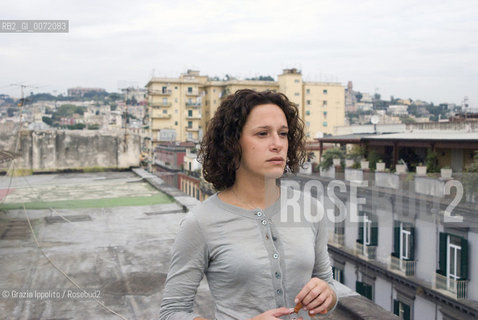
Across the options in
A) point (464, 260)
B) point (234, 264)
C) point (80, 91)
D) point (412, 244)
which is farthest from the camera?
point (80, 91)

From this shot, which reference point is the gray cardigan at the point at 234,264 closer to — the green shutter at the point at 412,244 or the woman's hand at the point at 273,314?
the woman's hand at the point at 273,314

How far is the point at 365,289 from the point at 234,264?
12.7m

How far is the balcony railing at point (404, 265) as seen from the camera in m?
11.5

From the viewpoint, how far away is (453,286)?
10125mm

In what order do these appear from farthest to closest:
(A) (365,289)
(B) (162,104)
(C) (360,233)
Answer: (B) (162,104) → (C) (360,233) → (A) (365,289)

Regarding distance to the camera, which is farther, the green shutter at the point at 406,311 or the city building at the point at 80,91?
the city building at the point at 80,91

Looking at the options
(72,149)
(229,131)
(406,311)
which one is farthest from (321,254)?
(72,149)

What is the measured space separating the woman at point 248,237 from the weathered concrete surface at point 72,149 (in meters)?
12.4

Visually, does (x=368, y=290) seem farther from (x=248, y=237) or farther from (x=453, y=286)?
(x=248, y=237)

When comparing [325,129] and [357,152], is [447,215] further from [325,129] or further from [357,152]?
[325,129]

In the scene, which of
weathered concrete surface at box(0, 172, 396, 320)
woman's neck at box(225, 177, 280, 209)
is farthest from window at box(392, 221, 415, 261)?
woman's neck at box(225, 177, 280, 209)

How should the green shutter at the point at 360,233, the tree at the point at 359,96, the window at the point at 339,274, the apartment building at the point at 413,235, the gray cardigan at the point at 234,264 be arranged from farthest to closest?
1. the tree at the point at 359,96
2. the window at the point at 339,274
3. the green shutter at the point at 360,233
4. the apartment building at the point at 413,235
5. the gray cardigan at the point at 234,264

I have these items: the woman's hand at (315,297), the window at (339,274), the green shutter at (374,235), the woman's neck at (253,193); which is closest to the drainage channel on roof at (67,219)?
the woman's neck at (253,193)

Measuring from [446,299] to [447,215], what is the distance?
1.88 meters
